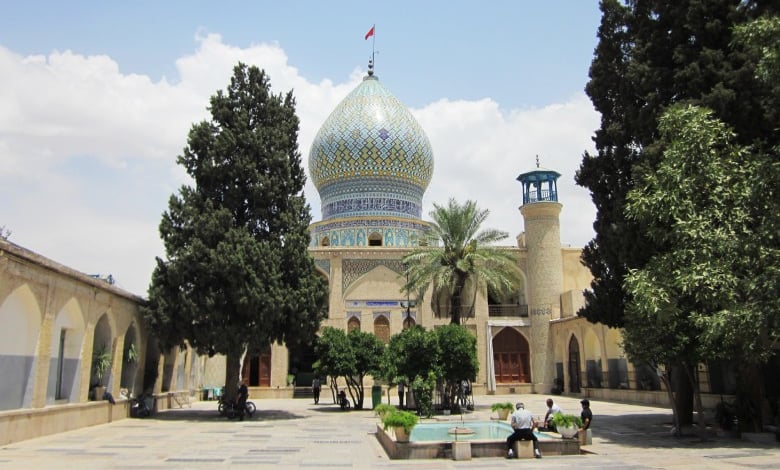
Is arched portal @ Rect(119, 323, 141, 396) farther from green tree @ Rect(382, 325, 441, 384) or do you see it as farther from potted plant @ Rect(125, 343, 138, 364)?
green tree @ Rect(382, 325, 441, 384)

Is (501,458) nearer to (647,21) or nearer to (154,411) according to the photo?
(647,21)

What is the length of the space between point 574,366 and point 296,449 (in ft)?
68.0

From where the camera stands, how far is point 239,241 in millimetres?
17438

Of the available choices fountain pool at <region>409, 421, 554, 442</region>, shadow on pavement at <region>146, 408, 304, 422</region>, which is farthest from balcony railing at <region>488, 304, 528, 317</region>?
fountain pool at <region>409, 421, 554, 442</region>

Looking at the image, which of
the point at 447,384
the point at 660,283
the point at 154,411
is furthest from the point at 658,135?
the point at 154,411

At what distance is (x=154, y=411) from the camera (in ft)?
63.9

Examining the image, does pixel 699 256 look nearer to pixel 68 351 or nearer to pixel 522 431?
pixel 522 431

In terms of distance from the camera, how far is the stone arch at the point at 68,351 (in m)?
14.7

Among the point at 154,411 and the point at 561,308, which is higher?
the point at 561,308

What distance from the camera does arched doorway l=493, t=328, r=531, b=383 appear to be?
31.2 meters

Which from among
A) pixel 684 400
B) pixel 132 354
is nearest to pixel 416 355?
pixel 684 400

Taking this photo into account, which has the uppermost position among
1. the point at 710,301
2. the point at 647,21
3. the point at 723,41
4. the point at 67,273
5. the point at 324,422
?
the point at 647,21

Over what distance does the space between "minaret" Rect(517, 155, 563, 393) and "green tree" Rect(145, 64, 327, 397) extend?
1519 cm

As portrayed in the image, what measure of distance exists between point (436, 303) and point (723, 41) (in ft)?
41.5
